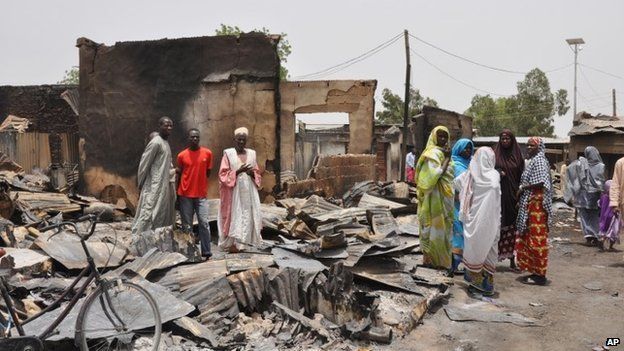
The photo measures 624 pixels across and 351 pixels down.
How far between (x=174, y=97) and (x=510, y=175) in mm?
6492

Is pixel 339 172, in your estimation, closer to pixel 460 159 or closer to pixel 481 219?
pixel 460 159

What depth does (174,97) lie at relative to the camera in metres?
10.3

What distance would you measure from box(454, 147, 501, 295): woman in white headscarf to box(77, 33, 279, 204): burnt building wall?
16.2ft

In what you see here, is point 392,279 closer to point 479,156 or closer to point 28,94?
point 479,156

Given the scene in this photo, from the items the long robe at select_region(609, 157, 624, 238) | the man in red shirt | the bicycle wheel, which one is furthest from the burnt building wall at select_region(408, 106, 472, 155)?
the bicycle wheel

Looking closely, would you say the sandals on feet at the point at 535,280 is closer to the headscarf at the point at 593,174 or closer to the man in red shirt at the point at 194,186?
the headscarf at the point at 593,174

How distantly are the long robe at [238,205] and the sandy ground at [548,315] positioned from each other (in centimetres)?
251

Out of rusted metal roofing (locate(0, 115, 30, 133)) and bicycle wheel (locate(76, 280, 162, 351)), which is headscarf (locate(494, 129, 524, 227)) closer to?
bicycle wheel (locate(76, 280, 162, 351))

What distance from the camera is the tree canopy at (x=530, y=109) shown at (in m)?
41.3

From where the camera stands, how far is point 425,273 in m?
6.07

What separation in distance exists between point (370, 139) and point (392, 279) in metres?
7.02

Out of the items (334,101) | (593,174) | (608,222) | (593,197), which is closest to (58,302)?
(608,222)

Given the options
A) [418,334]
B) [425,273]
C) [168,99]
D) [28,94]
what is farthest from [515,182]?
[28,94]

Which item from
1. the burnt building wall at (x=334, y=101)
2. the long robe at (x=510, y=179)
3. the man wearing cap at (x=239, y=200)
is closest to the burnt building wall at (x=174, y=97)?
the burnt building wall at (x=334, y=101)
